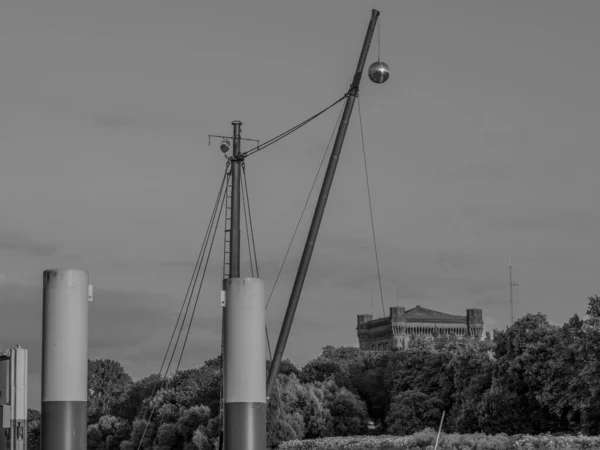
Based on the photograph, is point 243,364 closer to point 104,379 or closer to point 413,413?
point 413,413

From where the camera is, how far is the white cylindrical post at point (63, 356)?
13.6 metres

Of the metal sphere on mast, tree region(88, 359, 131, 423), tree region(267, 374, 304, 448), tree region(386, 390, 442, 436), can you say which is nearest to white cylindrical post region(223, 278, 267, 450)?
the metal sphere on mast

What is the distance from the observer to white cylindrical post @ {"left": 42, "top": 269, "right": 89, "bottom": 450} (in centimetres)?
1356

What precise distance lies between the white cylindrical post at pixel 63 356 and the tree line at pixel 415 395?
41.9 meters

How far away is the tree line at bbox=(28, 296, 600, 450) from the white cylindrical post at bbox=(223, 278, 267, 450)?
4258 cm

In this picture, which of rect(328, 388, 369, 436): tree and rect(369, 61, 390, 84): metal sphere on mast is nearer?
rect(369, 61, 390, 84): metal sphere on mast

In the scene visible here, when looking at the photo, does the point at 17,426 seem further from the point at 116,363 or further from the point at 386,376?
the point at 116,363

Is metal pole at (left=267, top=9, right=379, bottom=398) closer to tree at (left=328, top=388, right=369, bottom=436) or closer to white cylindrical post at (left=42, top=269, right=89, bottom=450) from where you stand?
white cylindrical post at (left=42, top=269, right=89, bottom=450)

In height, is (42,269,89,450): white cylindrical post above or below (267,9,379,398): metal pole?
below

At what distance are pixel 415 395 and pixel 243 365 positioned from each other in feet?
251

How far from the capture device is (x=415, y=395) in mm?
88062

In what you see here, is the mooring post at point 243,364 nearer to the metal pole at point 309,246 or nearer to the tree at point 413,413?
the metal pole at point 309,246

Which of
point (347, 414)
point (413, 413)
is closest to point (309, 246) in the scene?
point (413, 413)

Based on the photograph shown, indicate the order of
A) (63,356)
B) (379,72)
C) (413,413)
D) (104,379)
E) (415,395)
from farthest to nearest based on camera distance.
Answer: (104,379), (415,395), (413,413), (379,72), (63,356)
